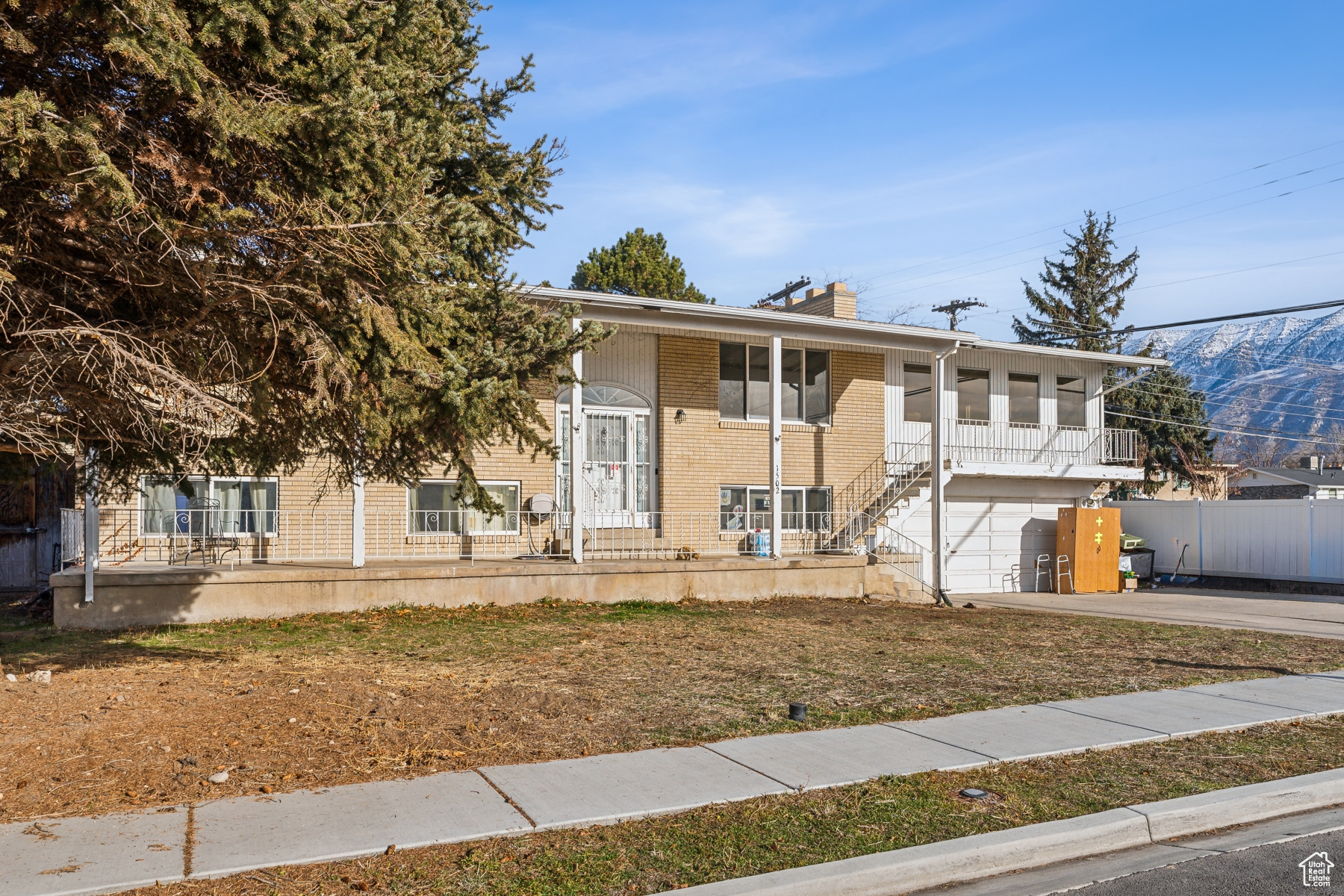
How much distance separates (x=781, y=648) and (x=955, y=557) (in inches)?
488

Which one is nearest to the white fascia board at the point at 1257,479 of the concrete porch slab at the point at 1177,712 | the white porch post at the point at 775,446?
the white porch post at the point at 775,446

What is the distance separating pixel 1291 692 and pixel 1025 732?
142 inches

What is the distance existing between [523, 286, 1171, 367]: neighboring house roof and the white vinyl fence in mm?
8235

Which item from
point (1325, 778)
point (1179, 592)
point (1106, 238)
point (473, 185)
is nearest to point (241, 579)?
point (473, 185)

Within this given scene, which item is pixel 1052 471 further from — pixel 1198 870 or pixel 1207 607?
pixel 1198 870

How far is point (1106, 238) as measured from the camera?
156ft

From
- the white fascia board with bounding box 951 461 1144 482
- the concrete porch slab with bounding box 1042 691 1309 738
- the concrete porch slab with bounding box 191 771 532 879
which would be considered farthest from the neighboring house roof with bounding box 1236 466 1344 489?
the concrete porch slab with bounding box 191 771 532 879

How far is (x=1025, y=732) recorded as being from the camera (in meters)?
7.62

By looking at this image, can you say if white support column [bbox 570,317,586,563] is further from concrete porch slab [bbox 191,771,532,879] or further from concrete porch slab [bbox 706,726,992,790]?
concrete porch slab [bbox 191,771,532,879]

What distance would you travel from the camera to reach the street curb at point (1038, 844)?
4.73 metres

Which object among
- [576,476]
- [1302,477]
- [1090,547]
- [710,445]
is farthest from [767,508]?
[1302,477]

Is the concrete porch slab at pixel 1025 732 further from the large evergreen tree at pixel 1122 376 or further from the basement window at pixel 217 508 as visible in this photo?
the large evergreen tree at pixel 1122 376

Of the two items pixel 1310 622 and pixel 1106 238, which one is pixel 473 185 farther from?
pixel 1106 238

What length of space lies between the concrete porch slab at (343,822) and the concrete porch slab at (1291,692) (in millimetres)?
6966
